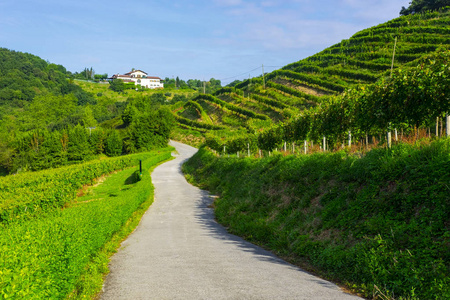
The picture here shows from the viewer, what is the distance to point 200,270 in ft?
27.8

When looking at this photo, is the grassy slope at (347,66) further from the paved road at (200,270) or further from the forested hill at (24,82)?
the forested hill at (24,82)

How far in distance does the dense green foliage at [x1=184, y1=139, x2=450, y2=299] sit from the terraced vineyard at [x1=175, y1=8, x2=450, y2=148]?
34.1 meters

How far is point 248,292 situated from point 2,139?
9735cm

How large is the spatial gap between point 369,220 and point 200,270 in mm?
4804

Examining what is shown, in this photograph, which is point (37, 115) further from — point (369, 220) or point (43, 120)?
point (369, 220)

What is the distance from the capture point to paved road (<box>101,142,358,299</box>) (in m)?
6.81

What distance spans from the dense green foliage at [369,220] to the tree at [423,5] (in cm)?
8884

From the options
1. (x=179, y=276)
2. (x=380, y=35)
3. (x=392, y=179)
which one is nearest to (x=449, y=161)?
(x=392, y=179)

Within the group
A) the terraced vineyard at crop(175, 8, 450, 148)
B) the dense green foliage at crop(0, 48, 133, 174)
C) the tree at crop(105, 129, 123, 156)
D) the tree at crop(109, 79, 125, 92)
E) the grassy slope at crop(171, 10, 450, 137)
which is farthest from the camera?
the tree at crop(109, 79, 125, 92)

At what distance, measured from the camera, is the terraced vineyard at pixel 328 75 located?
54.4 meters

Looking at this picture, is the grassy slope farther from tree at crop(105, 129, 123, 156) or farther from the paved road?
the paved road

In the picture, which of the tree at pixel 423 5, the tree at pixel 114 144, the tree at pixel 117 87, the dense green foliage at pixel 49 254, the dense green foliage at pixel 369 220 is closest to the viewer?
the dense green foliage at pixel 49 254

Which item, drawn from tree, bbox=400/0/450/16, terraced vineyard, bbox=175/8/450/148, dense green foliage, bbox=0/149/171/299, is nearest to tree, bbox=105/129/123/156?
terraced vineyard, bbox=175/8/450/148

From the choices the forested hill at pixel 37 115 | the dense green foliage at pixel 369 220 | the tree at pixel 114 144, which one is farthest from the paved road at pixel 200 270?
the forested hill at pixel 37 115
